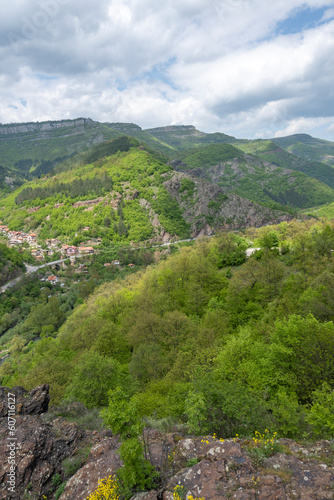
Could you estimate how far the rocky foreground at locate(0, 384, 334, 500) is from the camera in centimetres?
810

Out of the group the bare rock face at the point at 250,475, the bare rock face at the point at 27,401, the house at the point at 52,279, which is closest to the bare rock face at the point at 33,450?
the bare rock face at the point at 27,401

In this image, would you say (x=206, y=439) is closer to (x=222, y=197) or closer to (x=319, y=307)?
(x=319, y=307)

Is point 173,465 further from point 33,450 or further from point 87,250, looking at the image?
point 87,250

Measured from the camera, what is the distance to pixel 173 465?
1042 cm

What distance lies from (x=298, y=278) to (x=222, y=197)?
16654 cm

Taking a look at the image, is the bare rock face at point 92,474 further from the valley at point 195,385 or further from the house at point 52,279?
the house at point 52,279

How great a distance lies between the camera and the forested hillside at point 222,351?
13.5 m

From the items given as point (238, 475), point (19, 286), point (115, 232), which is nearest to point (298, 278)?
point (238, 475)

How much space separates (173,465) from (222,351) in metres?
11.7

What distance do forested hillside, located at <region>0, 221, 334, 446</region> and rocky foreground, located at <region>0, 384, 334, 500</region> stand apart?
2.28 m

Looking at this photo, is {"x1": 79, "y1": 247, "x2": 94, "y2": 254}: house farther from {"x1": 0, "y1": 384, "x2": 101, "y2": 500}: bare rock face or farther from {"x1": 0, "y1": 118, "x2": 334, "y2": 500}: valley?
{"x1": 0, "y1": 384, "x2": 101, "y2": 500}: bare rock face

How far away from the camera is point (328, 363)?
16.1 meters

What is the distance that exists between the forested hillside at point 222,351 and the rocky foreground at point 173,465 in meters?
2.28

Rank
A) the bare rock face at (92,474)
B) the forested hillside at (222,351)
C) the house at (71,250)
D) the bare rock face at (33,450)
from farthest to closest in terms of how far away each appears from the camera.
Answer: the house at (71,250), the forested hillside at (222,351), the bare rock face at (33,450), the bare rock face at (92,474)
